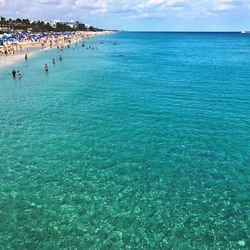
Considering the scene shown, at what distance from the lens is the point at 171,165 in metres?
23.4

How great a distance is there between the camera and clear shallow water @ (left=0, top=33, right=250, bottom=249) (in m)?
16.2

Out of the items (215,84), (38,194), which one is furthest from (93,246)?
(215,84)

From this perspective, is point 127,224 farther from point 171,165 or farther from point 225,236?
point 171,165

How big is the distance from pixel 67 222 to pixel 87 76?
4725 cm

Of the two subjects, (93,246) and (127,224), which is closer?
(93,246)

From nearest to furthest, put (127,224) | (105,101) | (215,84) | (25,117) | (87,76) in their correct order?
(127,224), (25,117), (105,101), (215,84), (87,76)

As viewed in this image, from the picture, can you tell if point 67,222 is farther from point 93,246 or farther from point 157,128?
point 157,128

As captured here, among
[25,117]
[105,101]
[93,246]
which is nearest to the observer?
[93,246]

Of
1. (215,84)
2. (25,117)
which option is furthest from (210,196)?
(215,84)

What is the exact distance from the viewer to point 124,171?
22453 mm

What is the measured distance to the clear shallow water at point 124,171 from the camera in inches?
637

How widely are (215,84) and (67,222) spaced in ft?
142

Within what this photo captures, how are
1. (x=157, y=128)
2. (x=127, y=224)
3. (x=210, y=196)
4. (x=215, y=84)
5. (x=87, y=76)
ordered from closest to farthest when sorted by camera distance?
(x=127, y=224), (x=210, y=196), (x=157, y=128), (x=215, y=84), (x=87, y=76)

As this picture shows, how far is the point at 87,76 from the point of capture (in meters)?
61.6
